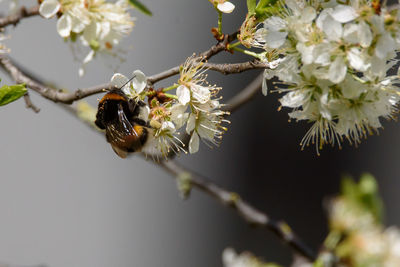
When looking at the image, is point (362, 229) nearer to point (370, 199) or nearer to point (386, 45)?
point (370, 199)

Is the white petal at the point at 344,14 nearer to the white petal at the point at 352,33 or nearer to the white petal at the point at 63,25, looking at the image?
the white petal at the point at 352,33

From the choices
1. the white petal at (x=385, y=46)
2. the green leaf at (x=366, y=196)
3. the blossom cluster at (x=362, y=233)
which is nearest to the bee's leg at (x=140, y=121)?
the white petal at (x=385, y=46)

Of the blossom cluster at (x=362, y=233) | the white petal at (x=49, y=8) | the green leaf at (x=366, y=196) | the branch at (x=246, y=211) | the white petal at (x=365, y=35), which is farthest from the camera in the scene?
the green leaf at (x=366, y=196)

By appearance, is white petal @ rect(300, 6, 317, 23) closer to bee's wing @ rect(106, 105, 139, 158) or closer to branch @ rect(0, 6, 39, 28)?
bee's wing @ rect(106, 105, 139, 158)

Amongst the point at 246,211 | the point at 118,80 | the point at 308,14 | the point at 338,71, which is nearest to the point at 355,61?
the point at 338,71

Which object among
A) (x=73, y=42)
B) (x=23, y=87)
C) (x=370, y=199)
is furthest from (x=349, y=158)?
(x=23, y=87)

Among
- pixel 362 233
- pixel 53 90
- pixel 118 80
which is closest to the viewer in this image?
pixel 118 80

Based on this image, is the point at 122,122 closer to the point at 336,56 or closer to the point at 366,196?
the point at 336,56
